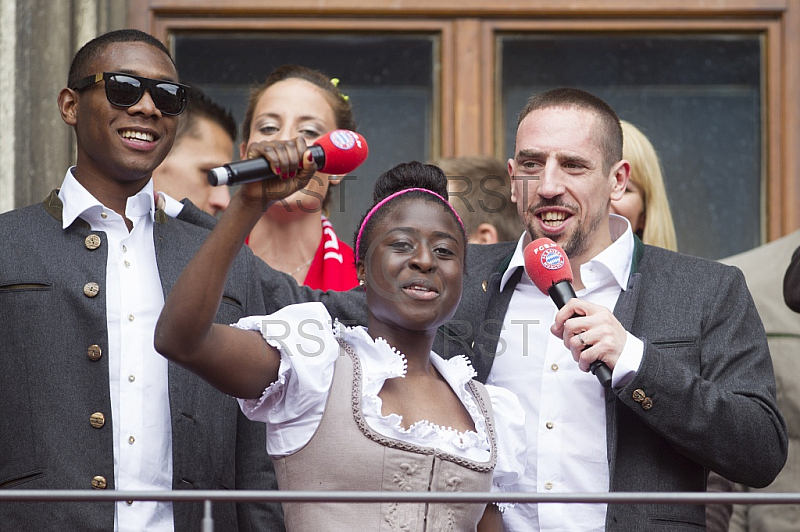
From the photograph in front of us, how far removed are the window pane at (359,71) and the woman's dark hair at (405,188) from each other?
2.28 m

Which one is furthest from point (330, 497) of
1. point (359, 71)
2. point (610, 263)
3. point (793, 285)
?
point (359, 71)

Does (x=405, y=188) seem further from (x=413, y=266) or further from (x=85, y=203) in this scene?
(x=85, y=203)

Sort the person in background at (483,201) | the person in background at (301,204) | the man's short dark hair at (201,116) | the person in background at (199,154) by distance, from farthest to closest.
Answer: the man's short dark hair at (201,116)
the person in background at (199,154)
the person in background at (483,201)
the person in background at (301,204)

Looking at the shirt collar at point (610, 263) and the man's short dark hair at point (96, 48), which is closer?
the man's short dark hair at point (96, 48)

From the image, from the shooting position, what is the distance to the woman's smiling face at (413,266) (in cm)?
306

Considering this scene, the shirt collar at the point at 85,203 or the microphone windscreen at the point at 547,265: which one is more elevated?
the shirt collar at the point at 85,203

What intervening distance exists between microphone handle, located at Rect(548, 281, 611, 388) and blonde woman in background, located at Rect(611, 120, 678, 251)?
4.45 feet

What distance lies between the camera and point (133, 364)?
3232mm

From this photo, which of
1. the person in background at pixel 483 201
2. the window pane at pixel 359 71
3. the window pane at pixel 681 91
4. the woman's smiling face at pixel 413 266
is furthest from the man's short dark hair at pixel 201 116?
the woman's smiling face at pixel 413 266

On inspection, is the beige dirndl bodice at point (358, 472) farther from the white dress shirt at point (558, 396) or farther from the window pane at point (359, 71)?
the window pane at point (359, 71)

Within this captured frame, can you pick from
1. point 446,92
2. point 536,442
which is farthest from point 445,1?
point 536,442

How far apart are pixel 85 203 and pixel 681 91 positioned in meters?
3.25

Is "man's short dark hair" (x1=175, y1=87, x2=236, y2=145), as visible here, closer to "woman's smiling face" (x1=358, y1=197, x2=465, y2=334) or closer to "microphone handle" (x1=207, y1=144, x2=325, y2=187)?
"woman's smiling face" (x1=358, y1=197, x2=465, y2=334)

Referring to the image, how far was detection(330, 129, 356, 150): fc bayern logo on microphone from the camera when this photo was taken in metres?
2.60
